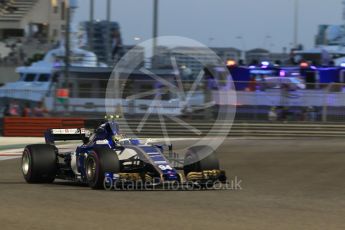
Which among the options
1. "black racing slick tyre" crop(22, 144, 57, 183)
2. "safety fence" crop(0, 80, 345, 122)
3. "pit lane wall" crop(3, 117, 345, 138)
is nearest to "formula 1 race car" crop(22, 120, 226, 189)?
"black racing slick tyre" crop(22, 144, 57, 183)

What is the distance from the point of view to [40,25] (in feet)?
182

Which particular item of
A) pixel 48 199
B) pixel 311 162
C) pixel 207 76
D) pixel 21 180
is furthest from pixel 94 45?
pixel 48 199

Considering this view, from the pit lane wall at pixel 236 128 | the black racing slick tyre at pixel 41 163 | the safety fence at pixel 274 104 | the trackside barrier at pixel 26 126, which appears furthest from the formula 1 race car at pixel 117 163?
the safety fence at pixel 274 104

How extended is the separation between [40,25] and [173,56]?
41.7m

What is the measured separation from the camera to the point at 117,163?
10.6 metres

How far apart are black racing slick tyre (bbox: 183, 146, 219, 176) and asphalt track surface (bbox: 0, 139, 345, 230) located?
0.54 meters

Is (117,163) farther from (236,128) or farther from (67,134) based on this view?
(236,128)

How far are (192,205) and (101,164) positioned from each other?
1894mm

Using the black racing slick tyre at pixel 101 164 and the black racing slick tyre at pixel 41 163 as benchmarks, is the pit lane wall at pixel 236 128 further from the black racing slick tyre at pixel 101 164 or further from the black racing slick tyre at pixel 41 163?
the black racing slick tyre at pixel 101 164

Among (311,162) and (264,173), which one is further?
(311,162)

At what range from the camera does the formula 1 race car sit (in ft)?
34.8

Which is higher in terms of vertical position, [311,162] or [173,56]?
[173,56]

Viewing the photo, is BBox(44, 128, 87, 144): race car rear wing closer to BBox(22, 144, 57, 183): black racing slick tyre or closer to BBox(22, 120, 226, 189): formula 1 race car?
BBox(22, 120, 226, 189): formula 1 race car

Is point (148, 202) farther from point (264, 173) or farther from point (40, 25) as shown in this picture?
point (40, 25)
